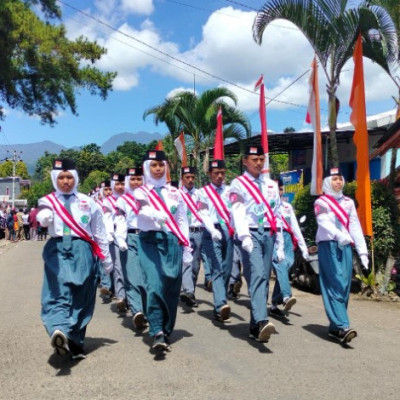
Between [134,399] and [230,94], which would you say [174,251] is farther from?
[230,94]

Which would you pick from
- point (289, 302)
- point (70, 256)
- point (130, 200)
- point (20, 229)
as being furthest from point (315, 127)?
point (20, 229)

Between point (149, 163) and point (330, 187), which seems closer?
point (149, 163)

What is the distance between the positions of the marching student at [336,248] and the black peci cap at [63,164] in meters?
2.86

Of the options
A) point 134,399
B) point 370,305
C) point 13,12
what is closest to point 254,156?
point 134,399

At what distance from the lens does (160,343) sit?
509cm

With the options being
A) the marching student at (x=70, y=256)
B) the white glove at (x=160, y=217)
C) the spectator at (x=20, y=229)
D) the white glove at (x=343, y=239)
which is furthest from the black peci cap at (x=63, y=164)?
the spectator at (x=20, y=229)

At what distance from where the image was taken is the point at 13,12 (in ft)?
54.5

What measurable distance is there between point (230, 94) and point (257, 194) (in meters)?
14.2

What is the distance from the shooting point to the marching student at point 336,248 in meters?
5.77

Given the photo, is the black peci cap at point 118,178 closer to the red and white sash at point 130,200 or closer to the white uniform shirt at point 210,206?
the red and white sash at point 130,200

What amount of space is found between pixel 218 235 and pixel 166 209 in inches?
66.1

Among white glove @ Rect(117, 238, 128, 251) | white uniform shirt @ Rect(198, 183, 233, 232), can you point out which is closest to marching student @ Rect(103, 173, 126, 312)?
white glove @ Rect(117, 238, 128, 251)

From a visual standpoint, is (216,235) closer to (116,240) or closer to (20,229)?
(116,240)

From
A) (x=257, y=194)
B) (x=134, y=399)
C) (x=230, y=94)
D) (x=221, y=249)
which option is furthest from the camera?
(x=230, y=94)
